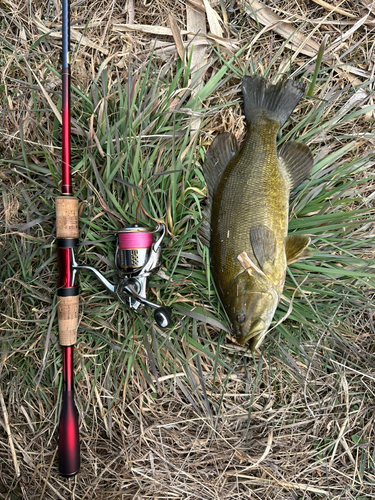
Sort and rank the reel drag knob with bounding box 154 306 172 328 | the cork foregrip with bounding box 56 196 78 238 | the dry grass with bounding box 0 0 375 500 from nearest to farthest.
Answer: the reel drag knob with bounding box 154 306 172 328 < the cork foregrip with bounding box 56 196 78 238 < the dry grass with bounding box 0 0 375 500

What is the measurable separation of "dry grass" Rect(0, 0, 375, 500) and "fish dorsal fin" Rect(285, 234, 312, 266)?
0.27 m

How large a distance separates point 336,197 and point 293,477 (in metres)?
1.70

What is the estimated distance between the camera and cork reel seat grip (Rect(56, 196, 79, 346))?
1.65m

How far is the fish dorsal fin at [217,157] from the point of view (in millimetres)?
1721

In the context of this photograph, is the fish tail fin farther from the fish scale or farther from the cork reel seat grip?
the cork reel seat grip

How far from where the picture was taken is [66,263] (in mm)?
1665

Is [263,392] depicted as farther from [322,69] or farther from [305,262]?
[322,69]

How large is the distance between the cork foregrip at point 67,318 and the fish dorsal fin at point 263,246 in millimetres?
995

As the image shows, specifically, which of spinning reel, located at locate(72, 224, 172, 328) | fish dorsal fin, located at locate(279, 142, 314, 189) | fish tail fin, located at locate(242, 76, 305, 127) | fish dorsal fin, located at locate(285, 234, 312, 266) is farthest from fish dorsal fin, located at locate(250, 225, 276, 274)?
fish tail fin, located at locate(242, 76, 305, 127)

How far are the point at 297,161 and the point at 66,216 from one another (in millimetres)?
1292

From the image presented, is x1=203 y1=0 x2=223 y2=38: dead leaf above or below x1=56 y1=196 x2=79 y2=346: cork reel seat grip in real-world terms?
above

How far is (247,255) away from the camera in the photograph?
5.10 feet

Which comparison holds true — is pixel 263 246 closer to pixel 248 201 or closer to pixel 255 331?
pixel 248 201

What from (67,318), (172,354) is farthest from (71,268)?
(172,354)
